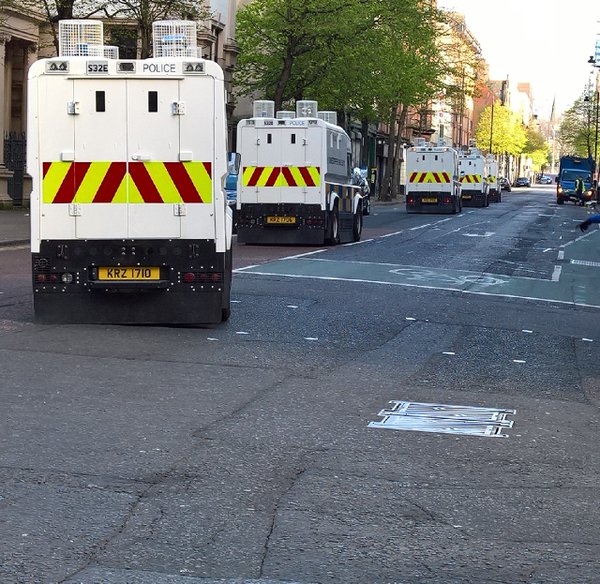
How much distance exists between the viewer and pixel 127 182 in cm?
1247

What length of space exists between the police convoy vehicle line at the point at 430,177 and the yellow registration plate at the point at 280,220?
29.9 metres

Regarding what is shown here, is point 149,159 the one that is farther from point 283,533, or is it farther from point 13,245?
point 13,245

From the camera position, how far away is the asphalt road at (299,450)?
5004 mm

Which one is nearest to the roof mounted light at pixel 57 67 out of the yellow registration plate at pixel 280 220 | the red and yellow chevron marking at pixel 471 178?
the yellow registration plate at pixel 280 220

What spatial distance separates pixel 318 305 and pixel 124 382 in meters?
6.13

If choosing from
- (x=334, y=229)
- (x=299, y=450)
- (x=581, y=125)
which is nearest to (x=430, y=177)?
(x=334, y=229)

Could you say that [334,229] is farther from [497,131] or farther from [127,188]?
[497,131]

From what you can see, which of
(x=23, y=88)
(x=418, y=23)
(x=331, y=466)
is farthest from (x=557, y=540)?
(x=418, y=23)

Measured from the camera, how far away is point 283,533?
5320 mm

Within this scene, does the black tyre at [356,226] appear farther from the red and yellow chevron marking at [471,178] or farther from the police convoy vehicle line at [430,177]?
the red and yellow chevron marking at [471,178]

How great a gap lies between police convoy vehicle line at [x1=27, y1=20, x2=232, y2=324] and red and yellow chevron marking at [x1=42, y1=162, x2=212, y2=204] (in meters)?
0.01

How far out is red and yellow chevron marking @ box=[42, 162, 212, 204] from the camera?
12.4m

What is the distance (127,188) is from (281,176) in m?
14.8

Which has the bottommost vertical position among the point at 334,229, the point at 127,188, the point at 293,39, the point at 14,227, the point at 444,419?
the point at 14,227
